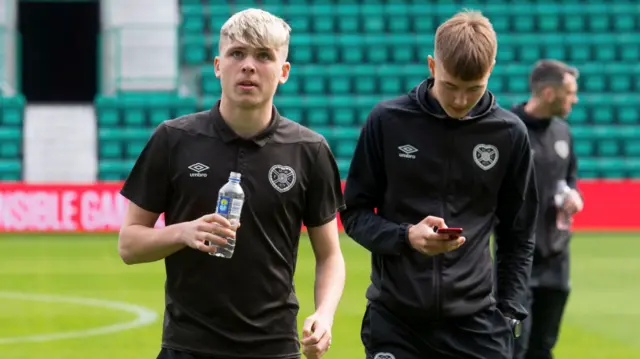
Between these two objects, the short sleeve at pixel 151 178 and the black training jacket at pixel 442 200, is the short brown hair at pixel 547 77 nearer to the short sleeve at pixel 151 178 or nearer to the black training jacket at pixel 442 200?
the black training jacket at pixel 442 200

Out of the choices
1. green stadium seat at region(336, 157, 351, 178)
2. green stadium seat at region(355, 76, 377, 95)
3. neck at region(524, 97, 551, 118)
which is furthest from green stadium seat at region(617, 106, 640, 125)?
neck at region(524, 97, 551, 118)

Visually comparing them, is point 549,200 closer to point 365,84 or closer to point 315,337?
point 315,337

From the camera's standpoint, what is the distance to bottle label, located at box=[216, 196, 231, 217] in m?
3.90

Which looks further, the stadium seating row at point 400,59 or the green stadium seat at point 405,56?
the green stadium seat at point 405,56

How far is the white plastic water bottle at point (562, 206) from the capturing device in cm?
731

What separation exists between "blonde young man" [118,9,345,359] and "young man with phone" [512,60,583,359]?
10.9 ft

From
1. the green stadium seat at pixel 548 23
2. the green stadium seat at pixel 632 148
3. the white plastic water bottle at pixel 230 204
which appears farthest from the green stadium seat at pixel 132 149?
the white plastic water bottle at pixel 230 204

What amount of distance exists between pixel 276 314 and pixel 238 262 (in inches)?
8.9

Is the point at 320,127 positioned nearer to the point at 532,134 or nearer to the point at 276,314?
the point at 532,134

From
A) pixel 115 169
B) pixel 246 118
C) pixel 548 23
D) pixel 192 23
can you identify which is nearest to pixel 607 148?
pixel 548 23

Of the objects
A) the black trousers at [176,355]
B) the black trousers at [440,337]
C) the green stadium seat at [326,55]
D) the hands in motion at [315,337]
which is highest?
the hands in motion at [315,337]

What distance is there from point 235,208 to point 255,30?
0.60 meters

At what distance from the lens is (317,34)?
25844 mm

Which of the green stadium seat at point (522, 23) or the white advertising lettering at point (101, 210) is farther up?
the green stadium seat at point (522, 23)
